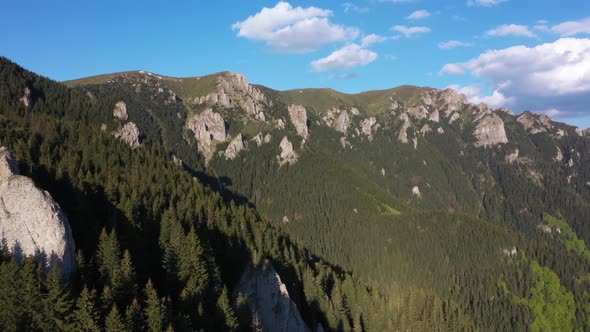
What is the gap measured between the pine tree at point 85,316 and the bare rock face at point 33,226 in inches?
508

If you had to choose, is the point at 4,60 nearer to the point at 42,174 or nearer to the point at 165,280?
the point at 42,174

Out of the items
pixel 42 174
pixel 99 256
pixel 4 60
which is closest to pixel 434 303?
pixel 99 256

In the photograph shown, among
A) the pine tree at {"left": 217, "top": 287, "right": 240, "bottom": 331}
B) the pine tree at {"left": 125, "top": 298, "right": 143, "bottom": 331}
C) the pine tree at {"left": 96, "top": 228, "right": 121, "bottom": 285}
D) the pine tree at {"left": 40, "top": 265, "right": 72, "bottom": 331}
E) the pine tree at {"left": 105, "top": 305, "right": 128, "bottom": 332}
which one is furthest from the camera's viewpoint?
the pine tree at {"left": 217, "top": 287, "right": 240, "bottom": 331}

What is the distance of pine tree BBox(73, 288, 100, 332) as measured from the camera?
41.1 metres

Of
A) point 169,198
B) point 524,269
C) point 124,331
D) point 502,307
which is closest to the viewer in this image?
point 124,331

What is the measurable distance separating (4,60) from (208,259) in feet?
609

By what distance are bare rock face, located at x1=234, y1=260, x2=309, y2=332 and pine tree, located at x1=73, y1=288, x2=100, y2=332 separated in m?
37.5

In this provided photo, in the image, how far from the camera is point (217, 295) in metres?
65.7

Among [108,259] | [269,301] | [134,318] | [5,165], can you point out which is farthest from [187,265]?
[5,165]

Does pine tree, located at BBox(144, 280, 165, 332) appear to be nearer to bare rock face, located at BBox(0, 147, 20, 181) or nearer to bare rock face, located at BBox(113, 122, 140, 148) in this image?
bare rock face, located at BBox(0, 147, 20, 181)

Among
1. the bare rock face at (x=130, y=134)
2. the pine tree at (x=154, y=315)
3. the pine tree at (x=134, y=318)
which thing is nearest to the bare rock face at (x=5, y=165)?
the pine tree at (x=134, y=318)

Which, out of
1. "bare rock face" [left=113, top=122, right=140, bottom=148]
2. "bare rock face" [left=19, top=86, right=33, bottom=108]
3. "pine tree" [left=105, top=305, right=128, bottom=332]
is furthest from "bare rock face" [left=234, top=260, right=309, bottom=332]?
"bare rock face" [left=19, top=86, right=33, bottom=108]

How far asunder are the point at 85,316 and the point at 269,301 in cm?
4339

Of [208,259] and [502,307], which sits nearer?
[208,259]
